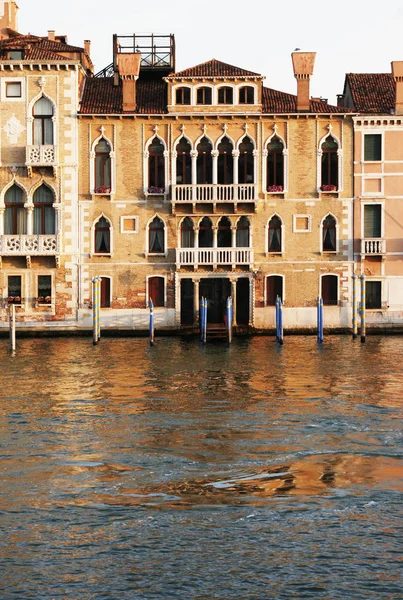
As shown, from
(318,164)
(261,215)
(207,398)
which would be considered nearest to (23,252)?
(261,215)

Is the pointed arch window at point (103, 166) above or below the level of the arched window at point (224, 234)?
above

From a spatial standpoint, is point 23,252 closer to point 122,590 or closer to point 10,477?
point 10,477

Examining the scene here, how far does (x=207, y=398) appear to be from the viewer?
2131 centimetres

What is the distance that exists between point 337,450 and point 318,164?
22.9 metres

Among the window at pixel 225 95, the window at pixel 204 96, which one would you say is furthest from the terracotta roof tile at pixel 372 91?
the window at pixel 204 96

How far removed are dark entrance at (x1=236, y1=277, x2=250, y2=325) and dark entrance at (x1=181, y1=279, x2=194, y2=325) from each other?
1.59 meters

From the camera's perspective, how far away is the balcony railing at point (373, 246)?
36.9m

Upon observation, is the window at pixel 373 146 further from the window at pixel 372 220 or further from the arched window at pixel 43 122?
the arched window at pixel 43 122

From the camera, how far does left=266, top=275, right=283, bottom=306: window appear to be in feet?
123

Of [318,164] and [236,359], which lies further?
[318,164]

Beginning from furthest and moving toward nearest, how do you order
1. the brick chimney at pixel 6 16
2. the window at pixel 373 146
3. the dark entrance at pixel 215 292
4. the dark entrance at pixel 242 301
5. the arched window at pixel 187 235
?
1. the brick chimney at pixel 6 16
2. the dark entrance at pixel 215 292
3. the dark entrance at pixel 242 301
4. the arched window at pixel 187 235
5. the window at pixel 373 146

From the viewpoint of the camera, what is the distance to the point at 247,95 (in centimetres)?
3691

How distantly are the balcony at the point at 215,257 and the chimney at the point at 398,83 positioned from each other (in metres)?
6.86

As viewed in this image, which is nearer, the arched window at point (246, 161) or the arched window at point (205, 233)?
the arched window at point (246, 161)
